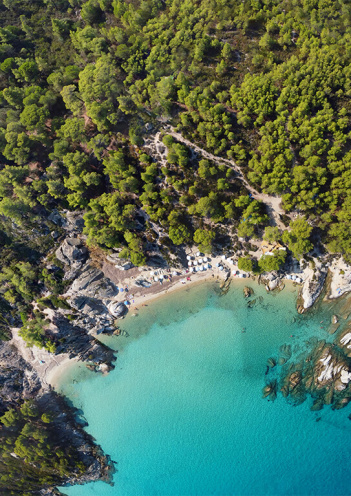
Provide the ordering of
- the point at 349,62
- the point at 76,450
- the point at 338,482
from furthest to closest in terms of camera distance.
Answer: the point at 76,450 < the point at 338,482 < the point at 349,62

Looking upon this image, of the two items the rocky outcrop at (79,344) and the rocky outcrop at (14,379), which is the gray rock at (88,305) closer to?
the rocky outcrop at (79,344)

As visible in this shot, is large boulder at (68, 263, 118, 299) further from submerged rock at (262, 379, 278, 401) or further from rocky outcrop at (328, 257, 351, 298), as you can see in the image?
rocky outcrop at (328, 257, 351, 298)

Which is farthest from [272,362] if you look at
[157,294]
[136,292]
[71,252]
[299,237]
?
[71,252]

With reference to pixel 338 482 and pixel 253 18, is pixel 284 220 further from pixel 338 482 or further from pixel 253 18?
pixel 338 482

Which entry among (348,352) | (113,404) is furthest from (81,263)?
(348,352)

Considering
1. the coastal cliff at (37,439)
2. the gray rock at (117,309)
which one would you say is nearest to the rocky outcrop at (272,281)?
the gray rock at (117,309)
